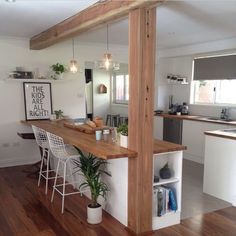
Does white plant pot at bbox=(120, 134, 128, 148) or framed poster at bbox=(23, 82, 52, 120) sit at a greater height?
A: framed poster at bbox=(23, 82, 52, 120)

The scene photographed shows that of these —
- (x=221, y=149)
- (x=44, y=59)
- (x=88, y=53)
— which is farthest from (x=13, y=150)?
(x=221, y=149)

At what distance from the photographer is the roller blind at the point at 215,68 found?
543cm

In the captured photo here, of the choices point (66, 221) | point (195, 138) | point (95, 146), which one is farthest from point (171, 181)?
point (195, 138)

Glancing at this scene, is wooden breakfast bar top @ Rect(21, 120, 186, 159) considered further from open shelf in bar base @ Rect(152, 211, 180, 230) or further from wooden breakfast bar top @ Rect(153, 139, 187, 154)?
open shelf in bar base @ Rect(152, 211, 180, 230)

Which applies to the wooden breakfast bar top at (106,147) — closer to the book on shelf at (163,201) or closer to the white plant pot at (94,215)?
the book on shelf at (163,201)

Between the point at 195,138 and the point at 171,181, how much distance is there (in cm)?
281

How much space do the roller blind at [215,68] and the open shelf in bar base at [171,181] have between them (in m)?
3.06

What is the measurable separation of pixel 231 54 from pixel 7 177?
Result: 477 centimetres

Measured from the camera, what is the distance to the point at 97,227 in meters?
2.97

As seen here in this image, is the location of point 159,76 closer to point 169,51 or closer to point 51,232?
point 169,51

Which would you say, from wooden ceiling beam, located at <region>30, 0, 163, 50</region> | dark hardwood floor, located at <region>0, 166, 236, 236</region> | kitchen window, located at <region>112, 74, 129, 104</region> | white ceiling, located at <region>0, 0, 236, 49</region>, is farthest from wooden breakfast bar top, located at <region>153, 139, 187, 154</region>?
kitchen window, located at <region>112, 74, 129, 104</region>

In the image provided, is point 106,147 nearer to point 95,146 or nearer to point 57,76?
point 95,146

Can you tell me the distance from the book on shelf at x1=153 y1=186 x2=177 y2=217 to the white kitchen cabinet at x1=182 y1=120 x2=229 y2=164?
8.50 feet

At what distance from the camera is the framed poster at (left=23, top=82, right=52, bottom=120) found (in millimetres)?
5395
